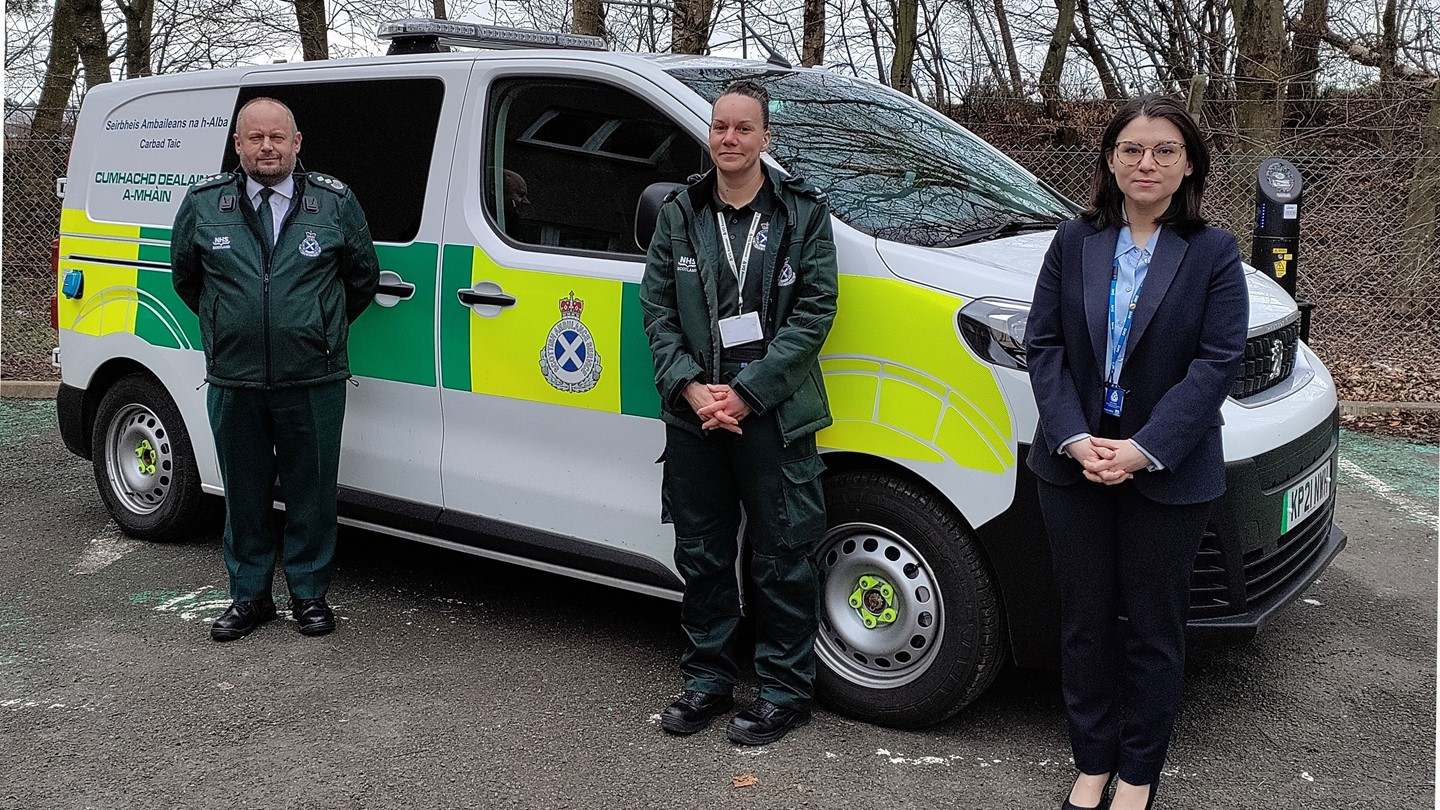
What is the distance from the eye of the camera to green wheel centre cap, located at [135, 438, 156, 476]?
541cm

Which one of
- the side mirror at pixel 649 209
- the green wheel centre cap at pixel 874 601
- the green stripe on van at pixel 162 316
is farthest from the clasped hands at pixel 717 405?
the green stripe on van at pixel 162 316

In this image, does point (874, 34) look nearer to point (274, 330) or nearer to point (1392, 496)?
point (1392, 496)

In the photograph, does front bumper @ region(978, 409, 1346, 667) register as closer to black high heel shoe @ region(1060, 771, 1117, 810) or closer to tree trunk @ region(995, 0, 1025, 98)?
black high heel shoe @ region(1060, 771, 1117, 810)

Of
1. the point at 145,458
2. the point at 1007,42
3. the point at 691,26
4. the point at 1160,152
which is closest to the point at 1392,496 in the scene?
the point at 1160,152

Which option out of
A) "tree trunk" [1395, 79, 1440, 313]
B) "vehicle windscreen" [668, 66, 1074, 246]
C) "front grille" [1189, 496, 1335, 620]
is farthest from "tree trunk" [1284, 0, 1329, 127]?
"front grille" [1189, 496, 1335, 620]

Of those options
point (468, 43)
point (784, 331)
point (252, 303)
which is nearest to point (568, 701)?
point (784, 331)

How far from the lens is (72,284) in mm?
5445

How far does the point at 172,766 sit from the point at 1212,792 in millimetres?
2726

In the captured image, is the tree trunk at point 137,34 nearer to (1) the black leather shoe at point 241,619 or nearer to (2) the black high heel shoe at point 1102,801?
(1) the black leather shoe at point 241,619

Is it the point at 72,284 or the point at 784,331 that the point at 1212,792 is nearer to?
the point at 784,331

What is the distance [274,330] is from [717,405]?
5.56 ft

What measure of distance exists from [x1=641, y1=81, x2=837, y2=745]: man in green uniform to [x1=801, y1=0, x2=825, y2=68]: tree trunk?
10.4 metres

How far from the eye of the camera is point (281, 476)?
452cm

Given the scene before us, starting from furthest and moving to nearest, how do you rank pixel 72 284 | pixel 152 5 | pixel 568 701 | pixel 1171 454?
pixel 152 5 < pixel 72 284 < pixel 568 701 < pixel 1171 454
